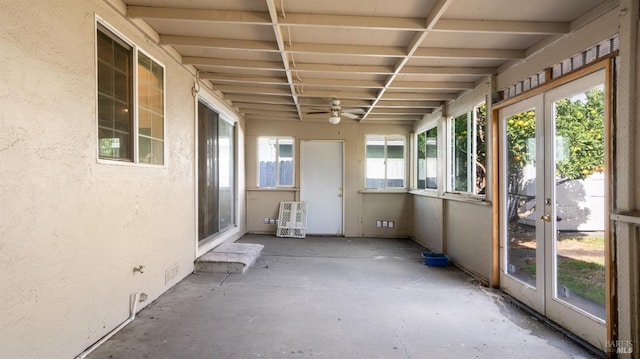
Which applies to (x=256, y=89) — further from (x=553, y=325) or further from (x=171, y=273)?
(x=553, y=325)

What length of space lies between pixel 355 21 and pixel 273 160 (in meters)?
5.08

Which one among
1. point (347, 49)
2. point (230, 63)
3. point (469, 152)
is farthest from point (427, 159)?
point (230, 63)

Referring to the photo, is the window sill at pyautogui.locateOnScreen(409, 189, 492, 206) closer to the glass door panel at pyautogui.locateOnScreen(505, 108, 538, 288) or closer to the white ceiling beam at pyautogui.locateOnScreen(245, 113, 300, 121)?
the glass door panel at pyautogui.locateOnScreen(505, 108, 538, 288)

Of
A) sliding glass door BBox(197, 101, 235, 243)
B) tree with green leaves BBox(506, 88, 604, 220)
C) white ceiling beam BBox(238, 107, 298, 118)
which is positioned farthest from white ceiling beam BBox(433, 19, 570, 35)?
white ceiling beam BBox(238, 107, 298, 118)

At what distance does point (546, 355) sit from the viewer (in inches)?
100.0

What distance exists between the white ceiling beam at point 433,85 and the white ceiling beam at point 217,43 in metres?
2.00

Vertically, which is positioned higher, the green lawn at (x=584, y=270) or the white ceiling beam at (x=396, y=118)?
the white ceiling beam at (x=396, y=118)

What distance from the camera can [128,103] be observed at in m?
3.07

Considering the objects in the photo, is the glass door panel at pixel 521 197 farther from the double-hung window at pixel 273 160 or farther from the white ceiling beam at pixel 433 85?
the double-hung window at pixel 273 160

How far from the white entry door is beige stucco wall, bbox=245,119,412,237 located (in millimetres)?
137

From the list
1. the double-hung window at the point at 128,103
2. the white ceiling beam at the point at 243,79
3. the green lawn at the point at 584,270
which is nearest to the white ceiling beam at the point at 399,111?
the white ceiling beam at the point at 243,79

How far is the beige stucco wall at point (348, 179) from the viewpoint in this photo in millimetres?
7688

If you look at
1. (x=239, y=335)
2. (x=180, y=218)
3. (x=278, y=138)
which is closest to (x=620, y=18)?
(x=239, y=335)

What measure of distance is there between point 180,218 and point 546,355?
3.71 meters
